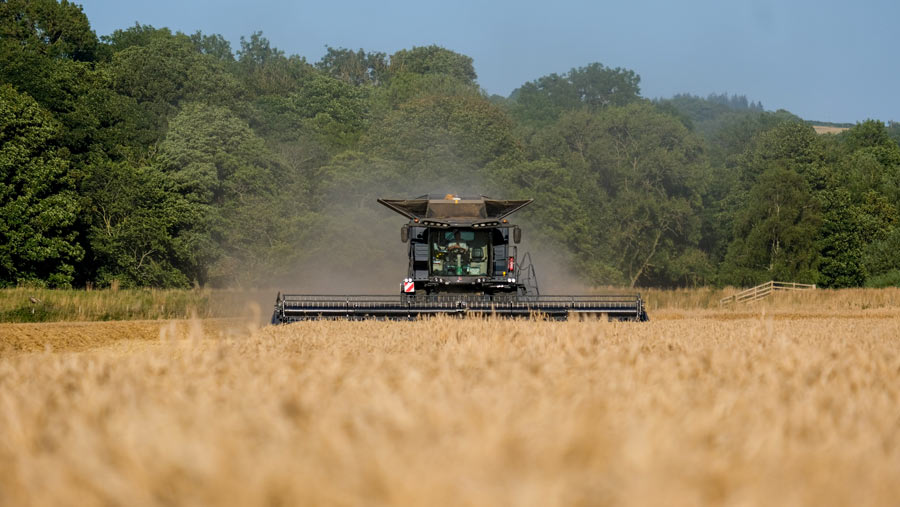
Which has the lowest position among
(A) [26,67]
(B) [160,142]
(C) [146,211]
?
(C) [146,211]

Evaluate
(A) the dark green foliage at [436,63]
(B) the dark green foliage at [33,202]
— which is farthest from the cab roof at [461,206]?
(A) the dark green foliage at [436,63]

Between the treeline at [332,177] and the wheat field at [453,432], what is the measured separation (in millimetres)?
40616

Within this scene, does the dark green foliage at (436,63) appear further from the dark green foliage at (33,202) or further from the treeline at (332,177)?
the dark green foliage at (33,202)

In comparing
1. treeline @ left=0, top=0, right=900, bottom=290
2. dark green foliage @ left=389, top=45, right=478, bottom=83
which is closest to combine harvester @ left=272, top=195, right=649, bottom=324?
treeline @ left=0, top=0, right=900, bottom=290

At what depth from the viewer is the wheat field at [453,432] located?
2734 millimetres

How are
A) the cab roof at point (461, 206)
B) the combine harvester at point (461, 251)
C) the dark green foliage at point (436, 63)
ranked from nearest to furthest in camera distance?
the combine harvester at point (461, 251), the cab roof at point (461, 206), the dark green foliage at point (436, 63)

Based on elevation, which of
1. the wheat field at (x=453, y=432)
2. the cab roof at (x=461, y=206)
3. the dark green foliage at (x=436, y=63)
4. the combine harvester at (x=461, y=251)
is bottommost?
the wheat field at (x=453, y=432)

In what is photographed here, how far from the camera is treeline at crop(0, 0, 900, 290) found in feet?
158

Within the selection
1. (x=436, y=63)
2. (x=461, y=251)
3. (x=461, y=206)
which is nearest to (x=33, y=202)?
(x=461, y=206)

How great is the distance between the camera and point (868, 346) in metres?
8.47

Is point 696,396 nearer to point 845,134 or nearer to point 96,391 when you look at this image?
point 96,391

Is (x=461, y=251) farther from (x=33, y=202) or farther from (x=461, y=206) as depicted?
(x=33, y=202)

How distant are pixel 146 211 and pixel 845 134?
207 feet

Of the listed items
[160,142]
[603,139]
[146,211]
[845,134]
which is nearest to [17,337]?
[146,211]
